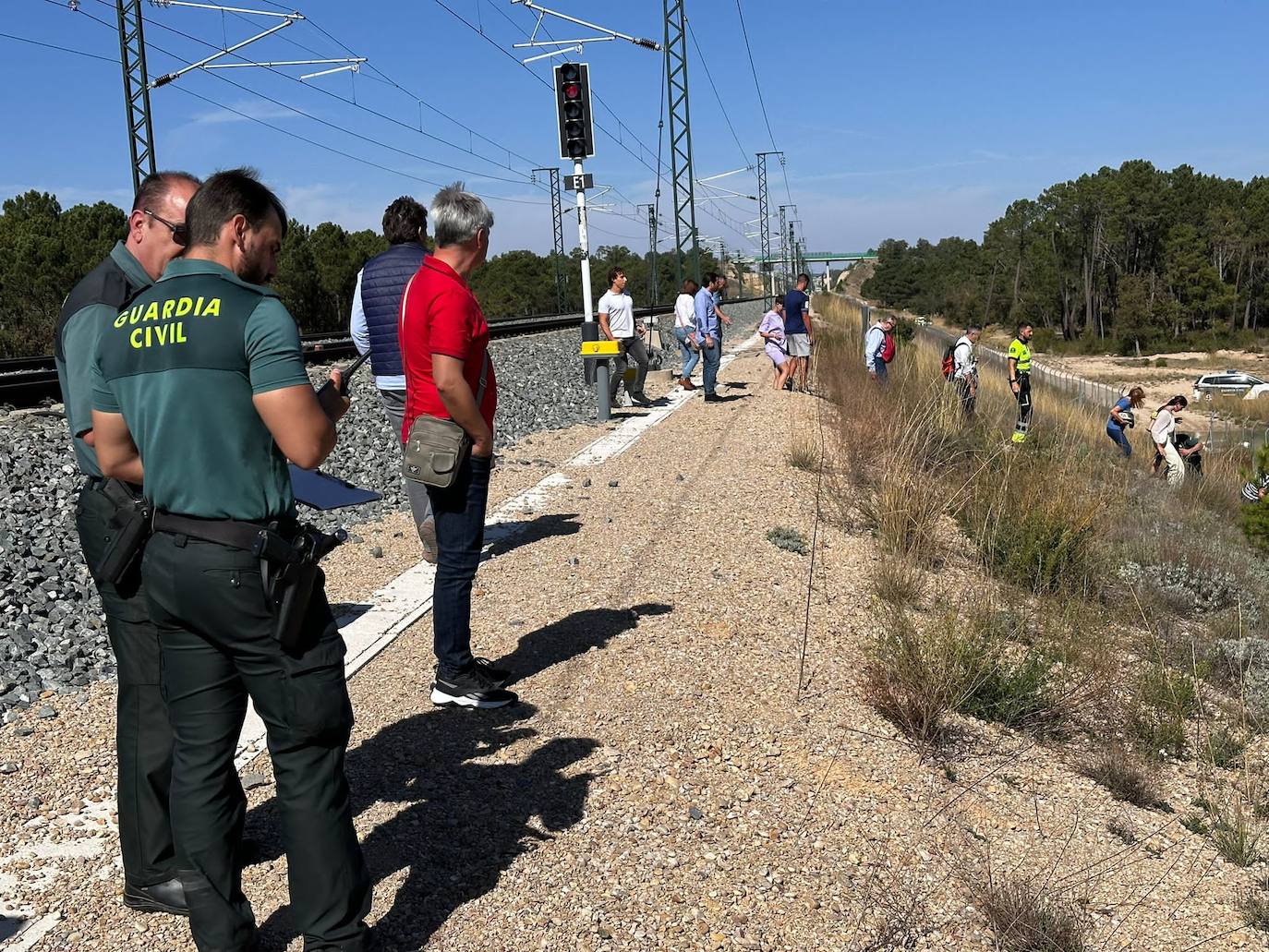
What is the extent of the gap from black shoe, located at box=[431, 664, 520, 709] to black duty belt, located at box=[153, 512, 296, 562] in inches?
81.3

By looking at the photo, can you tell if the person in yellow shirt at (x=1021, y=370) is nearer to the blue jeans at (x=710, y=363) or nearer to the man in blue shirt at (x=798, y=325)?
the man in blue shirt at (x=798, y=325)

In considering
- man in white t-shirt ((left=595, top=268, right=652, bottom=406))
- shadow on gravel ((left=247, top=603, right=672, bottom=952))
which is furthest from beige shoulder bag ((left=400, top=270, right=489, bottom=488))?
man in white t-shirt ((left=595, top=268, right=652, bottom=406))

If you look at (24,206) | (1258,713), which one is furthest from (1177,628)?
(24,206)

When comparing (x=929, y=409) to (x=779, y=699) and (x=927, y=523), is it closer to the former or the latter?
(x=927, y=523)

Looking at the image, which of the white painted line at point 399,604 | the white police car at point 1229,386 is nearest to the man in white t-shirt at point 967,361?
the white painted line at point 399,604

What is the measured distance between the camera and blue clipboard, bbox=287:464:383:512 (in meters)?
3.31

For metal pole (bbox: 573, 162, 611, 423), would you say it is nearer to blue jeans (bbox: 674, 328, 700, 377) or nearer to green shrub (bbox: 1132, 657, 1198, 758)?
blue jeans (bbox: 674, 328, 700, 377)

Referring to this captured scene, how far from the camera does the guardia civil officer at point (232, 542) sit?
8.35 feet

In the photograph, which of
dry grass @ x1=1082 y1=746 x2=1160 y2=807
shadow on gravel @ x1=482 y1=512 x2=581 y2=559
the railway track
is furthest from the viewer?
the railway track

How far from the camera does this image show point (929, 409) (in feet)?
32.1

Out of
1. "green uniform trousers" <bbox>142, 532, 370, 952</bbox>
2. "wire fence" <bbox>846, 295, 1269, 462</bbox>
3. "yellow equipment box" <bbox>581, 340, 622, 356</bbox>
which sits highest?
"yellow equipment box" <bbox>581, 340, 622, 356</bbox>

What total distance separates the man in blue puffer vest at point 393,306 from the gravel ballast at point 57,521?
1.84 metres

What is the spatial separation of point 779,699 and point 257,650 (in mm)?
2697

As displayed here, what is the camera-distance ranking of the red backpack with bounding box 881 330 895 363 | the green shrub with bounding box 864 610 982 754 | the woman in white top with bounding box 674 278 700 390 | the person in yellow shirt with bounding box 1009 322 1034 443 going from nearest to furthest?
1. the green shrub with bounding box 864 610 982 754
2. the person in yellow shirt with bounding box 1009 322 1034 443
3. the woman in white top with bounding box 674 278 700 390
4. the red backpack with bounding box 881 330 895 363
